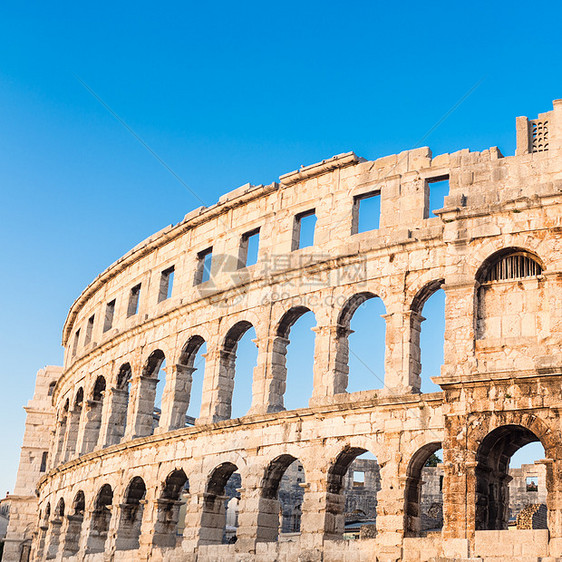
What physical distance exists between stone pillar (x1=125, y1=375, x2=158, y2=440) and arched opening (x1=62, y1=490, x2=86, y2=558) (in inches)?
161

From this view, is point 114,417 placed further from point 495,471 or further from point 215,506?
point 495,471

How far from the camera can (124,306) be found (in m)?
28.7

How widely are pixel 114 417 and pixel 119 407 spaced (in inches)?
14.9

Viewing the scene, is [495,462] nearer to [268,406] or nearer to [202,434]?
[268,406]

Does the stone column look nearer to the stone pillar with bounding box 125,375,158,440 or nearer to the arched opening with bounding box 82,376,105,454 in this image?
the arched opening with bounding box 82,376,105,454

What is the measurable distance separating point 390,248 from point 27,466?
2663cm

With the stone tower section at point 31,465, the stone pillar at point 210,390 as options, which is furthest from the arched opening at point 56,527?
the stone pillar at point 210,390

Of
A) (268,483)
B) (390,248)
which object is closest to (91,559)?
(268,483)

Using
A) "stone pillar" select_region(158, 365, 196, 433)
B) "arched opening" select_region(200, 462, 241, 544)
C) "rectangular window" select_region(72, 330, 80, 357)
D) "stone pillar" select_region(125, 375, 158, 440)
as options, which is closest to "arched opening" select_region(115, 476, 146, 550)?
"stone pillar" select_region(125, 375, 158, 440)

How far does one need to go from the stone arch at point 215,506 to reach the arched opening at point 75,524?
7849mm

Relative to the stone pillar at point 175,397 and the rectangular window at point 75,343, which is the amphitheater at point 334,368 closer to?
the stone pillar at point 175,397

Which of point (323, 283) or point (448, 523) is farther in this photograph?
point (323, 283)

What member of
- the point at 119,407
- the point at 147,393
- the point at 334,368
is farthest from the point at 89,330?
the point at 334,368

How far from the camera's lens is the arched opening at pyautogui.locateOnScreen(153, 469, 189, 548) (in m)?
22.5
